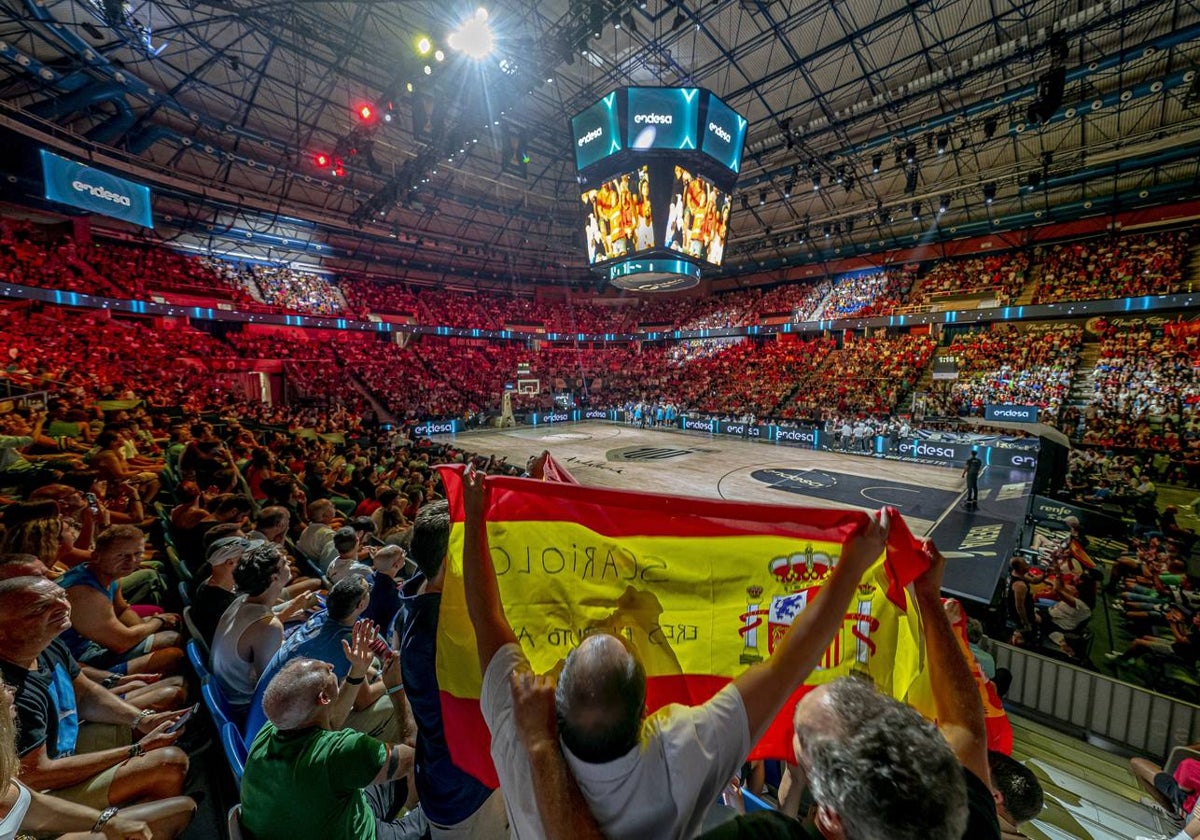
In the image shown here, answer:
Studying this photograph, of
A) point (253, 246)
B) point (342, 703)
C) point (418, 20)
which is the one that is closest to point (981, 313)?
point (418, 20)

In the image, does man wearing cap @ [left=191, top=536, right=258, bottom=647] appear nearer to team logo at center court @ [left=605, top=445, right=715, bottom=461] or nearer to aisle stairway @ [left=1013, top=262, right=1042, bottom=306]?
team logo at center court @ [left=605, top=445, right=715, bottom=461]

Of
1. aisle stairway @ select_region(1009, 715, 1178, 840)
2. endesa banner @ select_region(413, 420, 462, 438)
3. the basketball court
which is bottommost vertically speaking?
aisle stairway @ select_region(1009, 715, 1178, 840)

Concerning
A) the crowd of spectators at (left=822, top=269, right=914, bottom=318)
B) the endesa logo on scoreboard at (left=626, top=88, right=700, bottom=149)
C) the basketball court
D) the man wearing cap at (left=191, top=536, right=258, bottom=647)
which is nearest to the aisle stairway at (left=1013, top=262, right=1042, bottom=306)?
the crowd of spectators at (left=822, top=269, right=914, bottom=318)

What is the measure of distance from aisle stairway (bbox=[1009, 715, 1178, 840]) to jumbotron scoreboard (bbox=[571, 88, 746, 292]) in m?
13.7

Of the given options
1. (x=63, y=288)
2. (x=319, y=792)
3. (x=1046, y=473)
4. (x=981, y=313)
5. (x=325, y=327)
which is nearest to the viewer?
(x=319, y=792)

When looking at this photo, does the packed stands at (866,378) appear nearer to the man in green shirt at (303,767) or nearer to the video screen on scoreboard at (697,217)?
the video screen on scoreboard at (697,217)

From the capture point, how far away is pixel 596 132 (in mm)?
13711

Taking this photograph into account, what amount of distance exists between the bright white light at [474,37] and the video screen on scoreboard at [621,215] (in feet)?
18.3

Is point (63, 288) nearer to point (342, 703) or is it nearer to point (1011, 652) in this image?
point (342, 703)

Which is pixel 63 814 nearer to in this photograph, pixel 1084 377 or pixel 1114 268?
pixel 1084 377

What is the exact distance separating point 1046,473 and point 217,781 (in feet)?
54.6

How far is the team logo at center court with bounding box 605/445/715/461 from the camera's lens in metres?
18.0

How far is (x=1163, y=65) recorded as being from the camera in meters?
12.8

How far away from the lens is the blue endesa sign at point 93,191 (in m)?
13.5
